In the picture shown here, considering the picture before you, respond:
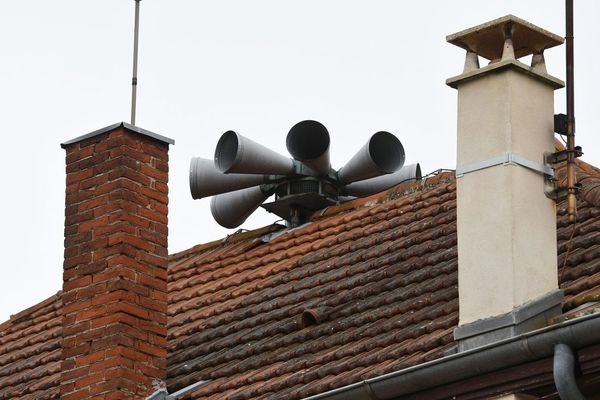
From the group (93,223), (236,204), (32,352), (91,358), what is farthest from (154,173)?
(236,204)

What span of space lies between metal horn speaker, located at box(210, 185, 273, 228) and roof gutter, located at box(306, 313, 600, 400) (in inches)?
263

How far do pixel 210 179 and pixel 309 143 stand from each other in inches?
42.1

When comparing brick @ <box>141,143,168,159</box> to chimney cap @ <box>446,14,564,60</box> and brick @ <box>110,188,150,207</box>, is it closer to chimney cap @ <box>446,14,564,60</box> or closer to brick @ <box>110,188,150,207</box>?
brick @ <box>110,188,150,207</box>

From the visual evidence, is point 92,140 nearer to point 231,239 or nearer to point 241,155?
point 241,155

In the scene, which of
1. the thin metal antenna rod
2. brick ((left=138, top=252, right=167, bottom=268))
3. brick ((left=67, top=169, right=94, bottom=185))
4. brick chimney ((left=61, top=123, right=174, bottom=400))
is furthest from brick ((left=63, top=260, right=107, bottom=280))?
the thin metal antenna rod

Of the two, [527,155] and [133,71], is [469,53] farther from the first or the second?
[133,71]

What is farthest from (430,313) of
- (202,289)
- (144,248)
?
(202,289)

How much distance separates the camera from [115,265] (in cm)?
1455

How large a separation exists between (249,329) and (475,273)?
334cm

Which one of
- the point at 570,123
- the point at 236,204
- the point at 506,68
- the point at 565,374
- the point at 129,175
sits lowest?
the point at 565,374

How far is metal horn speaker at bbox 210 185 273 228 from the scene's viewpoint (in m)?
18.5

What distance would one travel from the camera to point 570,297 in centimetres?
1198

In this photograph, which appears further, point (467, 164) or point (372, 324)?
point (372, 324)

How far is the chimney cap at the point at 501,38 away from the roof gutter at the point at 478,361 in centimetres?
243
